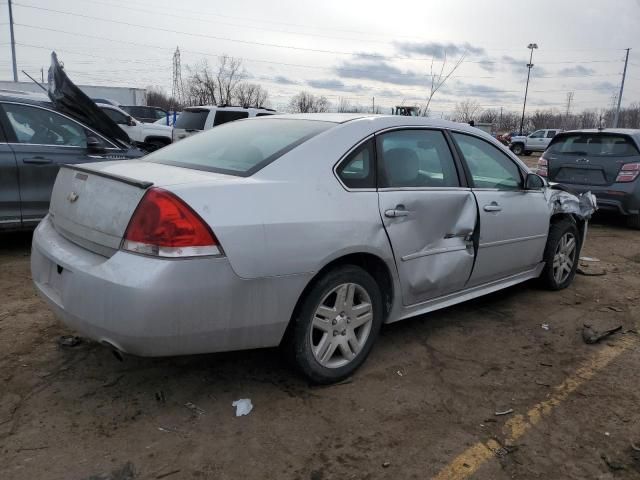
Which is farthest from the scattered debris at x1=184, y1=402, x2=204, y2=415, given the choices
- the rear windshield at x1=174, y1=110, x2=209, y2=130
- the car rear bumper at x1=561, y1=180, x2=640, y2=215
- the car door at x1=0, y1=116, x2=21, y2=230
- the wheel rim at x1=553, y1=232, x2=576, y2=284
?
the rear windshield at x1=174, y1=110, x2=209, y2=130

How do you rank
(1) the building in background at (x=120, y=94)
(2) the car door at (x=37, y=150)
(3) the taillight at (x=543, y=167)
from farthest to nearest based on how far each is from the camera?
(1) the building in background at (x=120, y=94)
(3) the taillight at (x=543, y=167)
(2) the car door at (x=37, y=150)

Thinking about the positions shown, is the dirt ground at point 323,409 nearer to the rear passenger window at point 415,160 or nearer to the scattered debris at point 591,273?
the rear passenger window at point 415,160

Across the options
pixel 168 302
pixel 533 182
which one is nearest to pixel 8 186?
pixel 168 302

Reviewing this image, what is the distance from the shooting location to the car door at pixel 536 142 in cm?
3244

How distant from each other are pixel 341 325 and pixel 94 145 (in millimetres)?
4156

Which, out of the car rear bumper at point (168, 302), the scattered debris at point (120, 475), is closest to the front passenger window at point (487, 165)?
the car rear bumper at point (168, 302)

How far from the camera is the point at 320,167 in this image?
2.93m

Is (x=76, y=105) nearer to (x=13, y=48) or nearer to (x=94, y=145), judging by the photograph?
(x=94, y=145)

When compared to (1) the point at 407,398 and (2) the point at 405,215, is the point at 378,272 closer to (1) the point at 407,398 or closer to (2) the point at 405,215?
(2) the point at 405,215

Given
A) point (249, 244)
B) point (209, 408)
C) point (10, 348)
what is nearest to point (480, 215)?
point (249, 244)

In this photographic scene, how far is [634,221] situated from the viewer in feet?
28.1

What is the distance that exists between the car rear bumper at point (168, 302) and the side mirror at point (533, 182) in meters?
2.53

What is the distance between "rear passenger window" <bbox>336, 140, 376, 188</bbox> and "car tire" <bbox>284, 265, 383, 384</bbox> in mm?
491

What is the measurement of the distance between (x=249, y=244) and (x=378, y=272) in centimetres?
101
